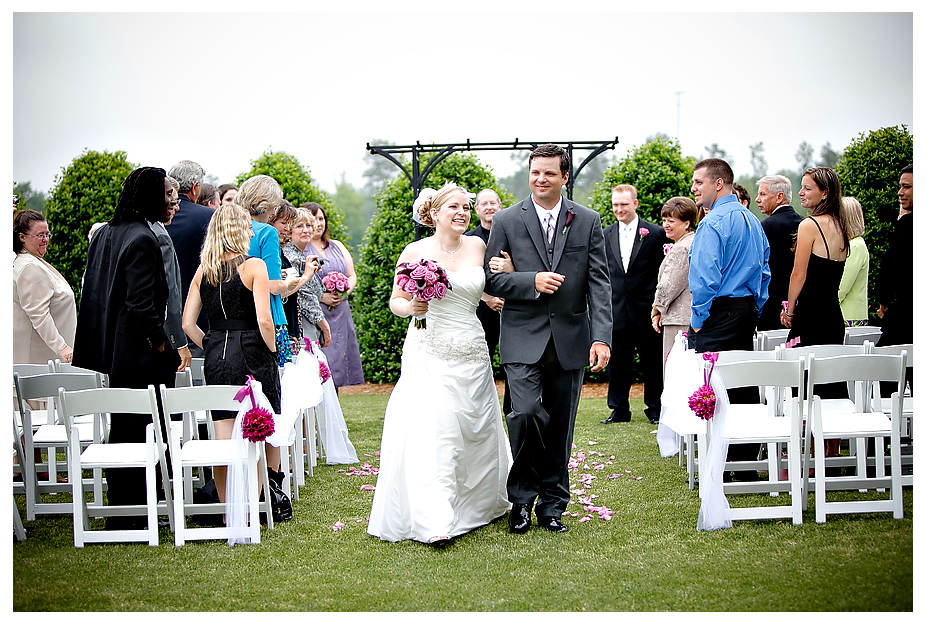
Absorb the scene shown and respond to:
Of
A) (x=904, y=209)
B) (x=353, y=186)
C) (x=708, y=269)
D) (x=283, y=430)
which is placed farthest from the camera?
(x=353, y=186)

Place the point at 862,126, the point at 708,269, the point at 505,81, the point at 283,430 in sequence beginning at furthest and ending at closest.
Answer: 1. the point at 505,81
2. the point at 862,126
3. the point at 708,269
4. the point at 283,430

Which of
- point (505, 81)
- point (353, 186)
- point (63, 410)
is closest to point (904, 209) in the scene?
point (63, 410)

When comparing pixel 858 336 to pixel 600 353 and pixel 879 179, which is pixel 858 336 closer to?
pixel 600 353

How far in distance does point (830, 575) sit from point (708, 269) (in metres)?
2.34

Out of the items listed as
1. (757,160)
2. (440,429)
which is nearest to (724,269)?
(440,429)

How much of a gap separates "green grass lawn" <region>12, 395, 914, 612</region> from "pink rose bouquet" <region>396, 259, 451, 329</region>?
54.3 inches

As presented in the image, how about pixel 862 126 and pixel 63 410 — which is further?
pixel 862 126

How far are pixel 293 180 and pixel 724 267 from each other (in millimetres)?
7598

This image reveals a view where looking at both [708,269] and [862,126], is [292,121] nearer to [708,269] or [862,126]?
[862,126]

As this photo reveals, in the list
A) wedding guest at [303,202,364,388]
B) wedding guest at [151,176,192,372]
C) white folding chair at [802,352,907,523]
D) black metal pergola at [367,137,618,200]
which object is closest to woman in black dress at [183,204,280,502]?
wedding guest at [151,176,192,372]

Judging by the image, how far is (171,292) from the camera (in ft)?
18.1

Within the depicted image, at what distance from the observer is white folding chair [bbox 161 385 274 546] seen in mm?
4648

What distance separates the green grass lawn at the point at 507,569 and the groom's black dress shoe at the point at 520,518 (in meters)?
0.06

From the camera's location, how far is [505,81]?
683 inches
